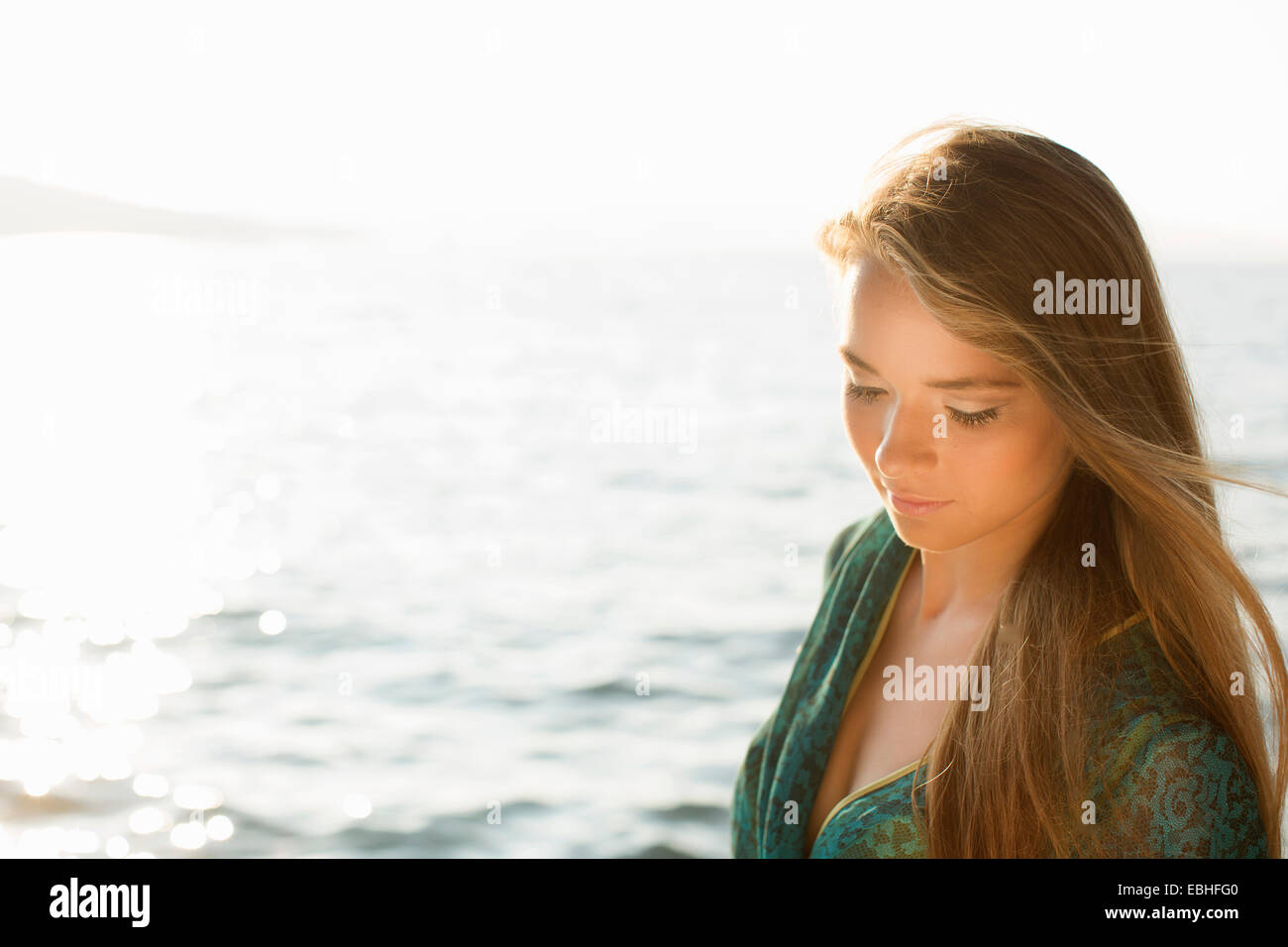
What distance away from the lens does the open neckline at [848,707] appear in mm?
1159

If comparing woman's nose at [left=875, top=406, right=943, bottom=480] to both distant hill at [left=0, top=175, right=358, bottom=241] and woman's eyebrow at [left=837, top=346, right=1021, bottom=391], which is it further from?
distant hill at [left=0, top=175, right=358, bottom=241]

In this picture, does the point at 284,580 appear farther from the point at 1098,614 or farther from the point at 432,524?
the point at 1098,614

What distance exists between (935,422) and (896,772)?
13.9 inches

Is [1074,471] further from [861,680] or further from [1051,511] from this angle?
[861,680]

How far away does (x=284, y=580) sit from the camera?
6473 millimetres

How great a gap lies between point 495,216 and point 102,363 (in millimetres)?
9596

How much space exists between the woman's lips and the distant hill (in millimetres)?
12977

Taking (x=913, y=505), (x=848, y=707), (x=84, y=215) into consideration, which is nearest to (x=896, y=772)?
(x=848, y=707)

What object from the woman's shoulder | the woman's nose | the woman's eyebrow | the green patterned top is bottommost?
the green patterned top

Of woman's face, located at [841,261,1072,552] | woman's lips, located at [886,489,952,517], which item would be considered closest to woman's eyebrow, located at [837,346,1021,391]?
woman's face, located at [841,261,1072,552]

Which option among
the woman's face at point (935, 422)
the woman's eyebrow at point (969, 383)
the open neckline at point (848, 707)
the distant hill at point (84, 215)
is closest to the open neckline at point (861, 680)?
the open neckline at point (848, 707)

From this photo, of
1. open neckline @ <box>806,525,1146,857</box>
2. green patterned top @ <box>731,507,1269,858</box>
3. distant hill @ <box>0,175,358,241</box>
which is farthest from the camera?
distant hill @ <box>0,175,358,241</box>

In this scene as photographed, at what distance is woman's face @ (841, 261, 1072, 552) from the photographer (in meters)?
1.05
